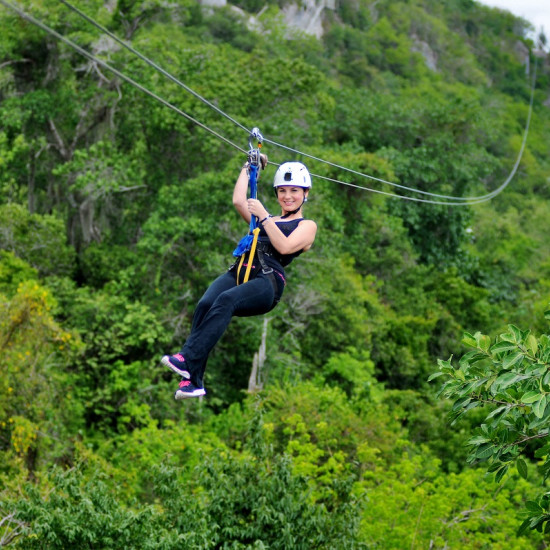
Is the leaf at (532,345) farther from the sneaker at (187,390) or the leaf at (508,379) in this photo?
the sneaker at (187,390)

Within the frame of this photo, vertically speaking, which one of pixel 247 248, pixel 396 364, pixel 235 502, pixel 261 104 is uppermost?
pixel 247 248

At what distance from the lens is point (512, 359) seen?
16.2 feet

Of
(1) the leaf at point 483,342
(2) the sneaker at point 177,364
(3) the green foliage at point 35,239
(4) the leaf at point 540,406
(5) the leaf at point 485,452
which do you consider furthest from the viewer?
(3) the green foliage at point 35,239

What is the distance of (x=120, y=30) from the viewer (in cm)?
2288

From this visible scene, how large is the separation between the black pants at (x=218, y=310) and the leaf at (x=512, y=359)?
66.8 inches

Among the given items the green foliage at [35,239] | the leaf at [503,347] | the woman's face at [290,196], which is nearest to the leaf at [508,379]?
the leaf at [503,347]

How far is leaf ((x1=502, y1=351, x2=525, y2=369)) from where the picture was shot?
4906 millimetres

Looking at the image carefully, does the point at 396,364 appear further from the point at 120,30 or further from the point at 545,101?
the point at 545,101

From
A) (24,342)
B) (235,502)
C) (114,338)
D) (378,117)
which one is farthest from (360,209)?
(235,502)

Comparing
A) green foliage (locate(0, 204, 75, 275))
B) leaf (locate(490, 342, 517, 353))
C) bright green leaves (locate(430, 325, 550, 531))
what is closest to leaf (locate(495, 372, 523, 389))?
bright green leaves (locate(430, 325, 550, 531))

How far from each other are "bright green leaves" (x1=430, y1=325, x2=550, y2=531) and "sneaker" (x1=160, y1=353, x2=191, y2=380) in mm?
1549

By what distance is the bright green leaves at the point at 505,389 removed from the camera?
4992 mm

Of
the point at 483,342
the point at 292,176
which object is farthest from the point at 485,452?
the point at 292,176

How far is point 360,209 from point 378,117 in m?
6.42
